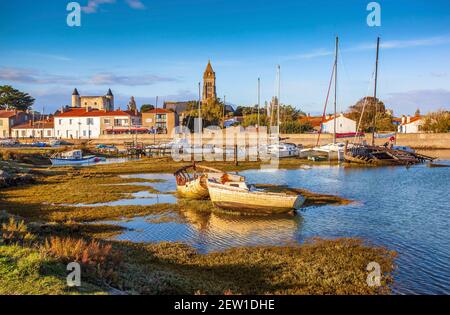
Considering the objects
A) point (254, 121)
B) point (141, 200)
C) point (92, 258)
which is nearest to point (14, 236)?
point (92, 258)

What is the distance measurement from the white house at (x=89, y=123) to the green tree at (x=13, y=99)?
1641 inches

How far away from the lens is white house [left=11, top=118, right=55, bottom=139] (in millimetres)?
125875

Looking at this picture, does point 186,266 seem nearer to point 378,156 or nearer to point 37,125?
point 378,156

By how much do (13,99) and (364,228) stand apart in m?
160

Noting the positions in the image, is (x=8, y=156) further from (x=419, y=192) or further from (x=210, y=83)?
(x=210, y=83)

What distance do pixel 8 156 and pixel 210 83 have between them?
142 m

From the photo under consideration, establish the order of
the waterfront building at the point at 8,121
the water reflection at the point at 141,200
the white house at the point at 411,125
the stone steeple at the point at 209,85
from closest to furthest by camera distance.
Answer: the water reflection at the point at 141,200
the white house at the point at 411,125
the waterfront building at the point at 8,121
the stone steeple at the point at 209,85

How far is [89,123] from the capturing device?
12206 centimetres

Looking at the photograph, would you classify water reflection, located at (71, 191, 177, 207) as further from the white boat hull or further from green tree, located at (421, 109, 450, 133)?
green tree, located at (421, 109, 450, 133)

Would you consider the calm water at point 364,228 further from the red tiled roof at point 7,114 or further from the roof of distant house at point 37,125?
the red tiled roof at point 7,114

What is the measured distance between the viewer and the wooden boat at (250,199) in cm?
2345

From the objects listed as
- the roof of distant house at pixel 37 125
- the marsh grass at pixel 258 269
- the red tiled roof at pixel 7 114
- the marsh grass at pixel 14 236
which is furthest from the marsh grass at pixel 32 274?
the red tiled roof at pixel 7 114

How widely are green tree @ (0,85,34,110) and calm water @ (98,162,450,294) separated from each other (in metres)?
149
